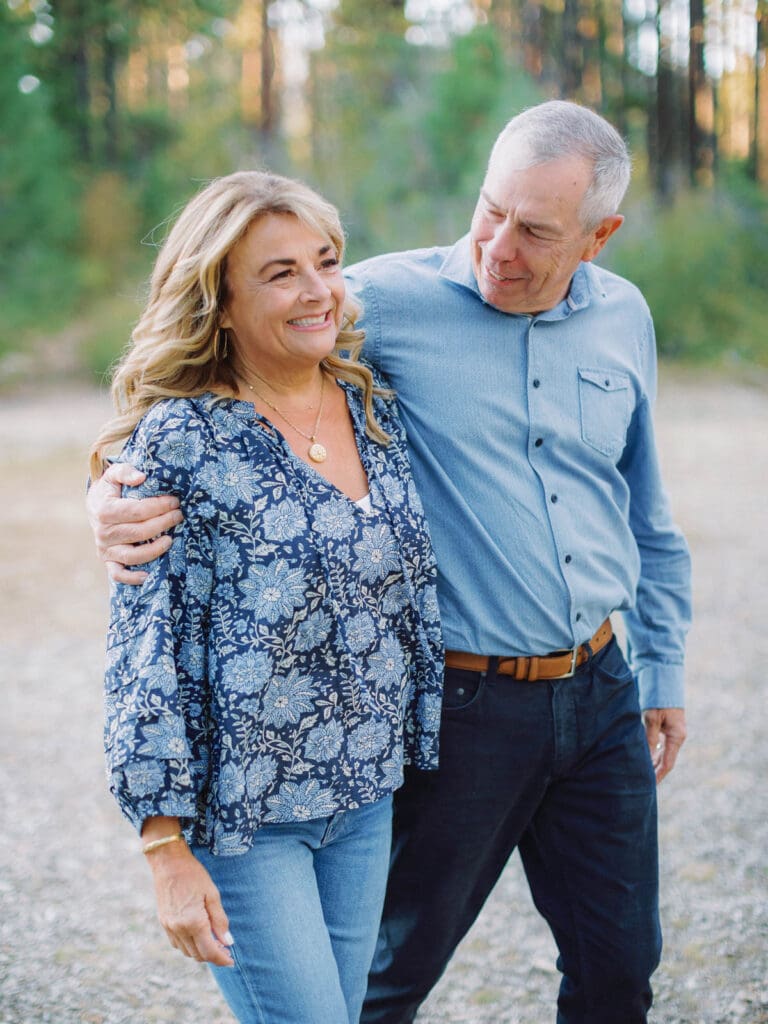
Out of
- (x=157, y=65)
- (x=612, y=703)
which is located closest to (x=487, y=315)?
(x=612, y=703)

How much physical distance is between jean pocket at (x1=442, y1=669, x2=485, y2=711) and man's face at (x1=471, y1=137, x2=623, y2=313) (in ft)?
2.71

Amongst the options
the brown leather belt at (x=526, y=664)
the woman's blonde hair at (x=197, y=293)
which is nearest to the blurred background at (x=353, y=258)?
the woman's blonde hair at (x=197, y=293)

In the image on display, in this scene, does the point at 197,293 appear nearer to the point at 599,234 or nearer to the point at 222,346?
the point at 222,346

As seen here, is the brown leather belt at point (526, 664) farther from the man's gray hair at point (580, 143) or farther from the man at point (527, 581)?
the man's gray hair at point (580, 143)

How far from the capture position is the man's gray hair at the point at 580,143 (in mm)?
2359

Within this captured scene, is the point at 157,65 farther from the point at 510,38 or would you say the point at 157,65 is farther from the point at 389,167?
the point at 389,167

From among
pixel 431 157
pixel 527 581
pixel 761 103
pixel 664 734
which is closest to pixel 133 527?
pixel 527 581

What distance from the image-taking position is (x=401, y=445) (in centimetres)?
230

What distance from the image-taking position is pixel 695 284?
20438 millimetres

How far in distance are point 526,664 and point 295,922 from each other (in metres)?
0.75

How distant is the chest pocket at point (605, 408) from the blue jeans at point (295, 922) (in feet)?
3.34

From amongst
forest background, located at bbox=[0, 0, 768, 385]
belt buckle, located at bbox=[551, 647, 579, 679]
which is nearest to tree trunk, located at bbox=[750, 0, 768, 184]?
forest background, located at bbox=[0, 0, 768, 385]

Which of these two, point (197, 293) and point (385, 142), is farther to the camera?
point (385, 142)

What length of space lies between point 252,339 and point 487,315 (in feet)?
2.00
